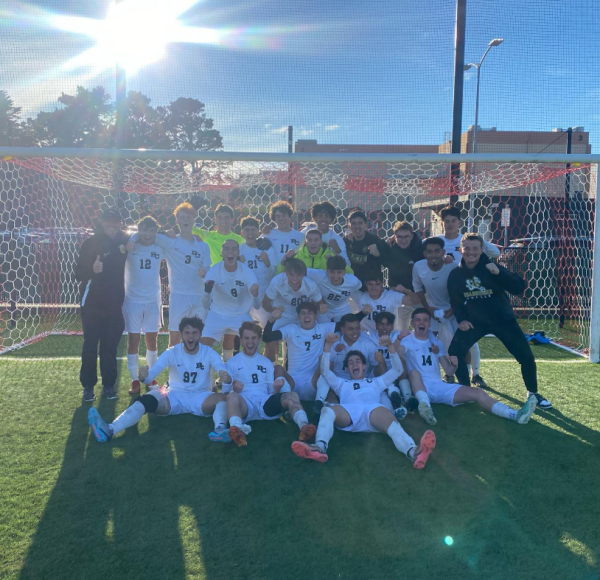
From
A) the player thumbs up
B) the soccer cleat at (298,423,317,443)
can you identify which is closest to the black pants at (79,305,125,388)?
the player thumbs up

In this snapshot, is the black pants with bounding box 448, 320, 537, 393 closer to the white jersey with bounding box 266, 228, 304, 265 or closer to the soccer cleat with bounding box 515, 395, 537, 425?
the soccer cleat with bounding box 515, 395, 537, 425

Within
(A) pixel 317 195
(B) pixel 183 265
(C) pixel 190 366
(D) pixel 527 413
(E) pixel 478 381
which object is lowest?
(E) pixel 478 381

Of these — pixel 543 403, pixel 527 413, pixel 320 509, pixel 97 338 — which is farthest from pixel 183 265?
pixel 543 403

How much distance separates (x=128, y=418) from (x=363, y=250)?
278cm

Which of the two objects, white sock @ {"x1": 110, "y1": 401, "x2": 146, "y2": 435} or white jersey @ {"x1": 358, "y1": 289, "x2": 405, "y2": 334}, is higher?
white jersey @ {"x1": 358, "y1": 289, "x2": 405, "y2": 334}

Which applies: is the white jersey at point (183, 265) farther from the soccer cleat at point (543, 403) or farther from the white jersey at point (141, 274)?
the soccer cleat at point (543, 403)

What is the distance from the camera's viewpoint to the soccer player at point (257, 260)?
5379 mm

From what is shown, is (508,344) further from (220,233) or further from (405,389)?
(220,233)

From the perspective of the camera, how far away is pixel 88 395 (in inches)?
191

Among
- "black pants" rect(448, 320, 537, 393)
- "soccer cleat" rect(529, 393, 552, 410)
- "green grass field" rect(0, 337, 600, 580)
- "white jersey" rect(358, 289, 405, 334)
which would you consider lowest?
"green grass field" rect(0, 337, 600, 580)

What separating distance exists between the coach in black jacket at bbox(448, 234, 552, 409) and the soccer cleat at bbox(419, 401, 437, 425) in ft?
2.42

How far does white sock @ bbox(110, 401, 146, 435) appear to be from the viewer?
3.90 m

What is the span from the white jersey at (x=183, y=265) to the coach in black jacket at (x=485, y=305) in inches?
101

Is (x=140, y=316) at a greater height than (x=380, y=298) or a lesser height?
lesser
